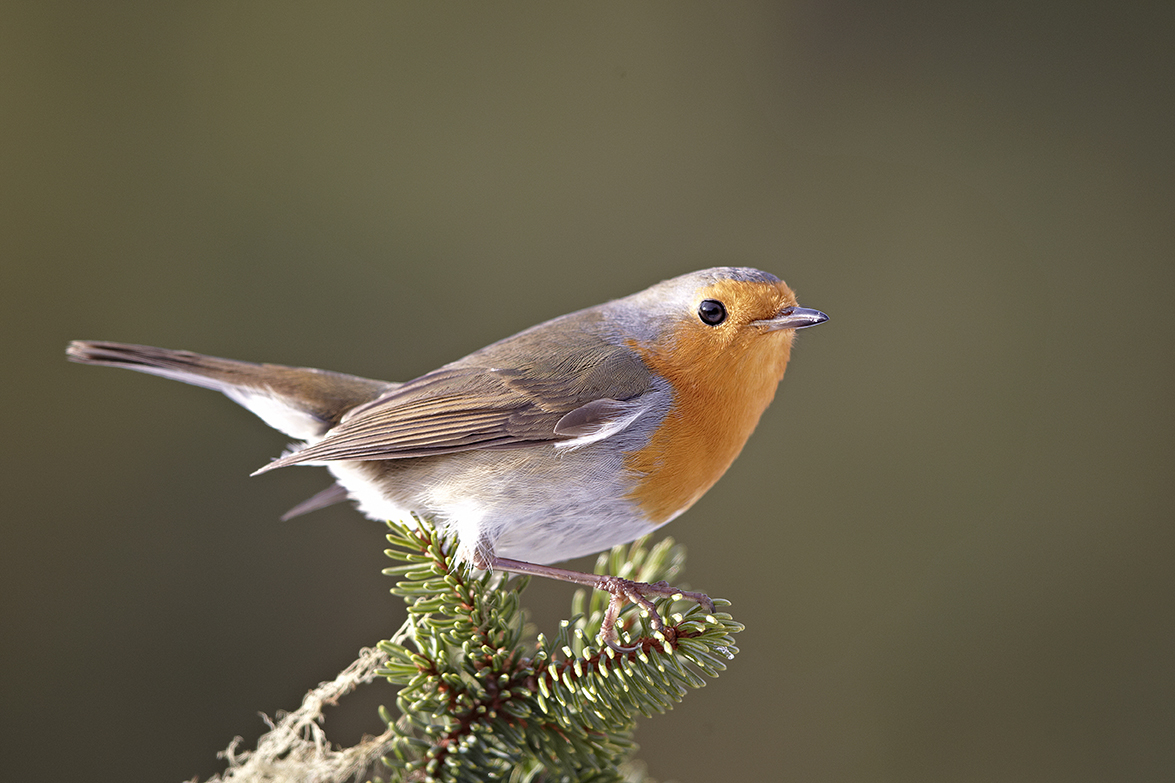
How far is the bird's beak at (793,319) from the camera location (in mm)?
2223

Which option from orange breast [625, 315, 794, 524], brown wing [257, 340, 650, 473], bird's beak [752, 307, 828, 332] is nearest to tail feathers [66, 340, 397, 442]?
brown wing [257, 340, 650, 473]

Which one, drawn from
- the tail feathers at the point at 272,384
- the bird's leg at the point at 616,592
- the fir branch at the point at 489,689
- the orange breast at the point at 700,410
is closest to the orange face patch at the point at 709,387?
the orange breast at the point at 700,410

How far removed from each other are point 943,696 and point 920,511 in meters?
0.71

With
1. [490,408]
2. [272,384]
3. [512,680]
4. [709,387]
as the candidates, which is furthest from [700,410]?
[272,384]

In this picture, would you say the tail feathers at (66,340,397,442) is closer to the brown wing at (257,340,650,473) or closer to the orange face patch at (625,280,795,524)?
the brown wing at (257,340,650,473)

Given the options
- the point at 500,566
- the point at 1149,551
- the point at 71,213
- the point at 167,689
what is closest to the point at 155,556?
the point at 167,689

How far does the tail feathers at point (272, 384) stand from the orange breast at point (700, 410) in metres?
0.87

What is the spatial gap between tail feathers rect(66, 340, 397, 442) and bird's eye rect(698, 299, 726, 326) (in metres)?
0.96

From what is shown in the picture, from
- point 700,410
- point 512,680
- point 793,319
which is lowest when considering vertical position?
point 512,680

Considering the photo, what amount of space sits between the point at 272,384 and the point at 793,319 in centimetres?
143

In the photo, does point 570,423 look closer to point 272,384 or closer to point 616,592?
point 616,592

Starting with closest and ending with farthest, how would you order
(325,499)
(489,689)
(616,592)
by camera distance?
(489,689) < (616,592) < (325,499)

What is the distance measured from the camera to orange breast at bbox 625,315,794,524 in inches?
86.9

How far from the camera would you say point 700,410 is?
2293mm
